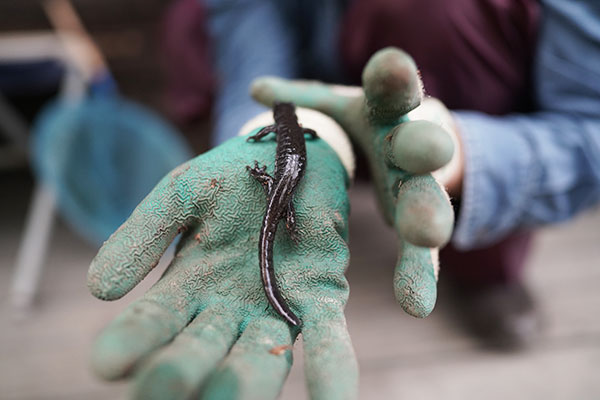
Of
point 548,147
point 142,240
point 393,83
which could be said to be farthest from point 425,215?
point 548,147

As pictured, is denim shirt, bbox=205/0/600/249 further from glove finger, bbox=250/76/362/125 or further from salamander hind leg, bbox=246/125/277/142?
salamander hind leg, bbox=246/125/277/142

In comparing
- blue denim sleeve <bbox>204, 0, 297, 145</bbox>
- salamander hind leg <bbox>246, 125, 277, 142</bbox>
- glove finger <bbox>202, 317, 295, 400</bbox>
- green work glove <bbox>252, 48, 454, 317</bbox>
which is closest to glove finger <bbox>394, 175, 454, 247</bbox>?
green work glove <bbox>252, 48, 454, 317</bbox>

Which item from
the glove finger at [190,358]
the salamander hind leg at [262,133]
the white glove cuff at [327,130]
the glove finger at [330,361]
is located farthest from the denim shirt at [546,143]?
the glove finger at [190,358]

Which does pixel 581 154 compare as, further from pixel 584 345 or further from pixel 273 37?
pixel 273 37

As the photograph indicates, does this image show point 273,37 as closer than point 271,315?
No

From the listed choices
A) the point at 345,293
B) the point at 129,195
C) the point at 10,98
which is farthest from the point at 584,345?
the point at 10,98

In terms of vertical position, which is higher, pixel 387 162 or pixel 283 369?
pixel 387 162
